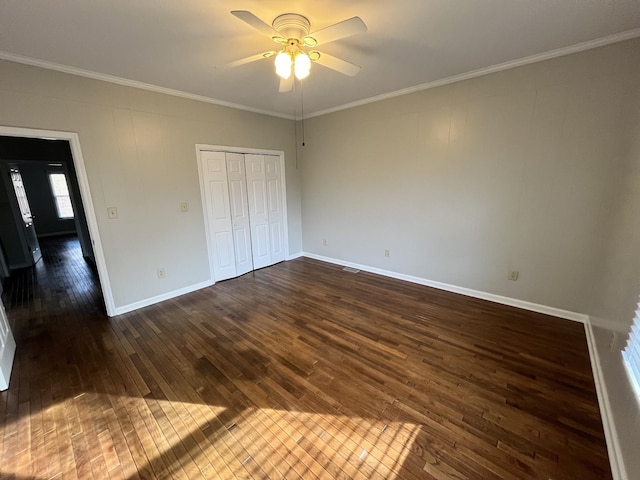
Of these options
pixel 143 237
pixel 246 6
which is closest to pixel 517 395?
pixel 246 6

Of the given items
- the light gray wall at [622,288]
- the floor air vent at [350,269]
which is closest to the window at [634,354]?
the light gray wall at [622,288]

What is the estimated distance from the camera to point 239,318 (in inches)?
118

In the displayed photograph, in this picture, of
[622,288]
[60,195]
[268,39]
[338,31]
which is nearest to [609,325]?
[622,288]

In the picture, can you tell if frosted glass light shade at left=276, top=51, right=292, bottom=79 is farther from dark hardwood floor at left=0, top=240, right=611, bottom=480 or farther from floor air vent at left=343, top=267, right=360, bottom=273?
floor air vent at left=343, top=267, right=360, bottom=273

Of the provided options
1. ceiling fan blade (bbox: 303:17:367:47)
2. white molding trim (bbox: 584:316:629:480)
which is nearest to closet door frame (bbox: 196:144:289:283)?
ceiling fan blade (bbox: 303:17:367:47)

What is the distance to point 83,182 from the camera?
276cm

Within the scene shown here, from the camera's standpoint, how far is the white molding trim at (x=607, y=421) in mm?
1324

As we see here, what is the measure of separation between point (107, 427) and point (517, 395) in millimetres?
2850

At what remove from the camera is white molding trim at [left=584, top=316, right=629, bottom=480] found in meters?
1.32

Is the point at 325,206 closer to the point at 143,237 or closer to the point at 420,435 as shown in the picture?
the point at 143,237

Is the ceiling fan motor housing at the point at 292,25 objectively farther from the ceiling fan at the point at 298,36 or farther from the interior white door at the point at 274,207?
the interior white door at the point at 274,207

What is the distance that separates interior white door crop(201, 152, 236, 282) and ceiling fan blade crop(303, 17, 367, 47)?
2497 millimetres

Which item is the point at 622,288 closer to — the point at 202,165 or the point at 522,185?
the point at 522,185

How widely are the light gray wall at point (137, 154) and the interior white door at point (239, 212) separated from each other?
345mm
